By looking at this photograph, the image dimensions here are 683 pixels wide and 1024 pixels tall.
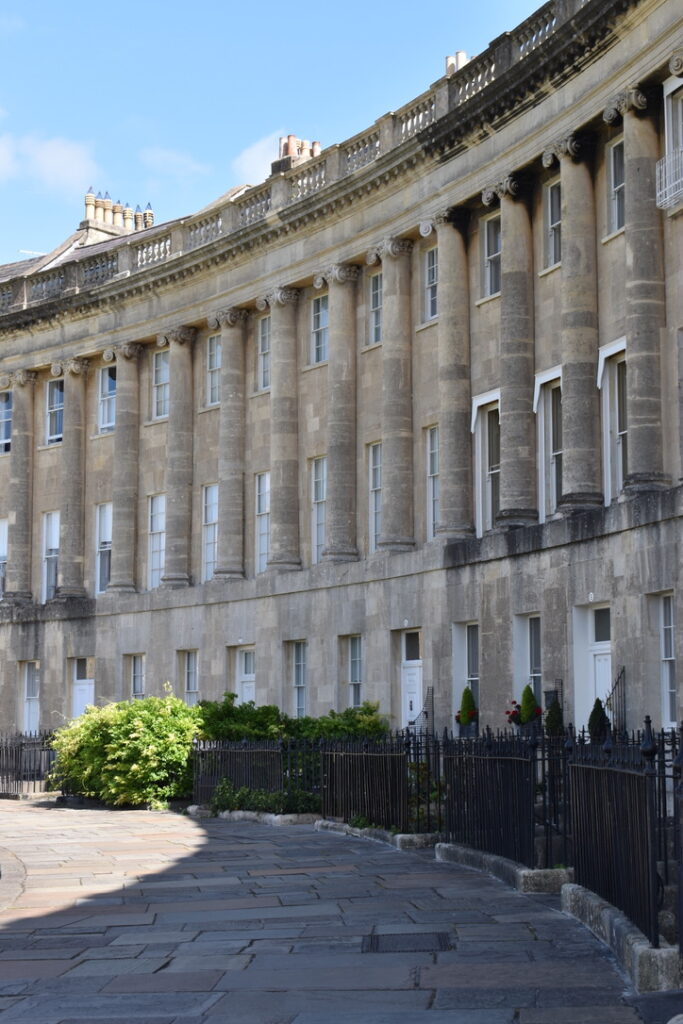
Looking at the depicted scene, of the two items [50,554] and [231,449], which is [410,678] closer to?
[231,449]

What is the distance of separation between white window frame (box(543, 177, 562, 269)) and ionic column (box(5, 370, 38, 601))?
22.1 meters

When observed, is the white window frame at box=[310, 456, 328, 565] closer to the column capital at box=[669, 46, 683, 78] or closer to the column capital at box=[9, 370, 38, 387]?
the column capital at box=[9, 370, 38, 387]

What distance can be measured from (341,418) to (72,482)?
12.4 metres

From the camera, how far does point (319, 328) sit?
39.0 m

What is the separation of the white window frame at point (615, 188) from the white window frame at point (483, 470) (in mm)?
5010

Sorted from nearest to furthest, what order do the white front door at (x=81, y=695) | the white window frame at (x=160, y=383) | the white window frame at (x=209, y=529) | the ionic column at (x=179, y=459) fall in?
the white window frame at (x=209, y=529)
the ionic column at (x=179, y=459)
the white window frame at (x=160, y=383)
the white front door at (x=81, y=695)

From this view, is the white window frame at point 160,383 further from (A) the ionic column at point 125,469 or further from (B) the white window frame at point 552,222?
(B) the white window frame at point 552,222

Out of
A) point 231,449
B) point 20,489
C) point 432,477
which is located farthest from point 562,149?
point 20,489

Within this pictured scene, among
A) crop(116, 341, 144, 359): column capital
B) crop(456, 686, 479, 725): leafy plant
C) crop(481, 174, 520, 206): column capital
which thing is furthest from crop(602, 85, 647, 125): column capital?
crop(116, 341, 144, 359): column capital

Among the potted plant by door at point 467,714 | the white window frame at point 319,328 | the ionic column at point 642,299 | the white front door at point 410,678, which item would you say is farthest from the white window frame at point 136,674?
the ionic column at point 642,299

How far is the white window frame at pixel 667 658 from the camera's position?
24.9m

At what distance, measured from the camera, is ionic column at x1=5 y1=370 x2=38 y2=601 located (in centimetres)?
4772

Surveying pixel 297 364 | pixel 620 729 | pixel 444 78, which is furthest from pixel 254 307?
pixel 620 729

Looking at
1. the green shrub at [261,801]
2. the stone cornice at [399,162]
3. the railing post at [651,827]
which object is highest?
the stone cornice at [399,162]
